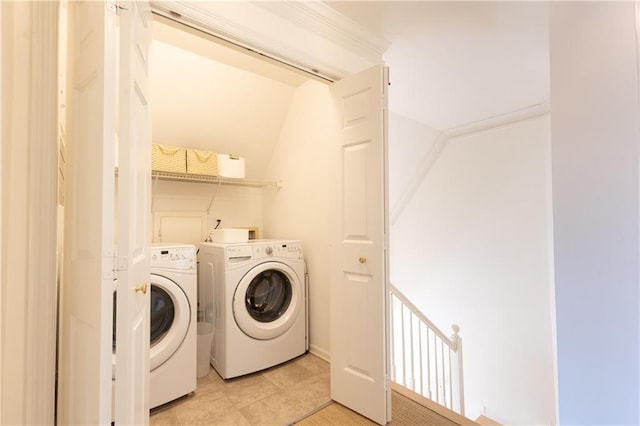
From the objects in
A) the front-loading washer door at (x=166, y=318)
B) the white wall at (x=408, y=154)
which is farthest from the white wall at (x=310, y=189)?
the front-loading washer door at (x=166, y=318)

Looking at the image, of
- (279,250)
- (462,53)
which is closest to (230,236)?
(279,250)

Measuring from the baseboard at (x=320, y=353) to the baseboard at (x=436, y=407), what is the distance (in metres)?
0.56

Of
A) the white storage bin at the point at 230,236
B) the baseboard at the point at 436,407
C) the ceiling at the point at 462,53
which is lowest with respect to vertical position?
the baseboard at the point at 436,407

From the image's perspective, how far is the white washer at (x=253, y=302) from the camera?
2.05 meters

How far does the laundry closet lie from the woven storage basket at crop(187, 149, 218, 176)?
0.66 feet

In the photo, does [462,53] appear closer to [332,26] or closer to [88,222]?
[332,26]

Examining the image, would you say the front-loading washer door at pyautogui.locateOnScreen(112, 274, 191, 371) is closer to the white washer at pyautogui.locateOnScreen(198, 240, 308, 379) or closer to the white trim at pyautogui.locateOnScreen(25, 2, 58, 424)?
the white washer at pyautogui.locateOnScreen(198, 240, 308, 379)

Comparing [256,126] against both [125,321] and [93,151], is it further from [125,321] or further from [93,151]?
[125,321]

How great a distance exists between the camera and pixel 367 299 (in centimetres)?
166

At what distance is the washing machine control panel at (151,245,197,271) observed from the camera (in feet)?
5.74

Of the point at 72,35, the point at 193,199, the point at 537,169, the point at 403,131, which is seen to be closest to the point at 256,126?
the point at 193,199

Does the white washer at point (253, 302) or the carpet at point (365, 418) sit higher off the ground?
the white washer at point (253, 302)

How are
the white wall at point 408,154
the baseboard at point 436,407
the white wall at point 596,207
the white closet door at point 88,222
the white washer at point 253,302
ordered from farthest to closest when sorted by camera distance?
the white wall at point 408,154, the white washer at point 253,302, the baseboard at point 436,407, the white wall at point 596,207, the white closet door at point 88,222

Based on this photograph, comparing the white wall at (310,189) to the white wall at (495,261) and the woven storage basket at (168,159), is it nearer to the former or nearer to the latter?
the woven storage basket at (168,159)
